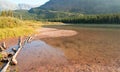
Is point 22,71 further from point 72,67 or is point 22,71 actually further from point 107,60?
point 107,60

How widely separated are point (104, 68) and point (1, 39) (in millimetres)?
26578

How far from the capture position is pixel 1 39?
40875 millimetres

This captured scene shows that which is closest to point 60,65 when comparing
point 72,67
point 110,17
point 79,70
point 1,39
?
point 72,67

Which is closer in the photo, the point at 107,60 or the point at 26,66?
the point at 26,66

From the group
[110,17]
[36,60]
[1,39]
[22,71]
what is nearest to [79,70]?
[22,71]

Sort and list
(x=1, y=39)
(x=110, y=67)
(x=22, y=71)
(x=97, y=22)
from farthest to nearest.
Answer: (x=97, y=22)
(x=1, y=39)
(x=110, y=67)
(x=22, y=71)

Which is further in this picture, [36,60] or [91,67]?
[36,60]

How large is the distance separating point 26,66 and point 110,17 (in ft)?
477

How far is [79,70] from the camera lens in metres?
18.6

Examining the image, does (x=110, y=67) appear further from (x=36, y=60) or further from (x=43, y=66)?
(x=36, y=60)

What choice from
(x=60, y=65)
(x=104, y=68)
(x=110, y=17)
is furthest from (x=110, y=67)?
(x=110, y=17)

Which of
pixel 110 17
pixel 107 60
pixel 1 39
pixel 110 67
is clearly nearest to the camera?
pixel 110 67

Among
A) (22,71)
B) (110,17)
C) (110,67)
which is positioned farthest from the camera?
(110,17)

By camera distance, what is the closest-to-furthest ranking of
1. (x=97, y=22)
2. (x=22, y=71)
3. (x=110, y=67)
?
(x=22, y=71), (x=110, y=67), (x=97, y=22)
